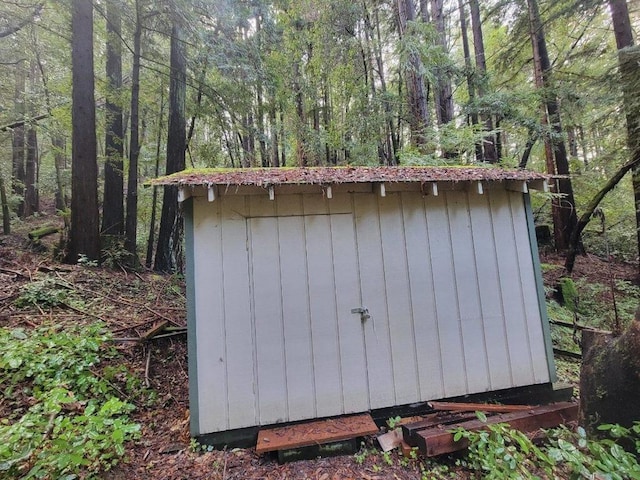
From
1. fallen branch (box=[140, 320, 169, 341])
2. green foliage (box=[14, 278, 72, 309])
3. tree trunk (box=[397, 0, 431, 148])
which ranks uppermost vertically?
tree trunk (box=[397, 0, 431, 148])

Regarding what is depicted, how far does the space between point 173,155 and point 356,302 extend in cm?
615

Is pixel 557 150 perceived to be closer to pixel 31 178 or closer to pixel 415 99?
pixel 415 99

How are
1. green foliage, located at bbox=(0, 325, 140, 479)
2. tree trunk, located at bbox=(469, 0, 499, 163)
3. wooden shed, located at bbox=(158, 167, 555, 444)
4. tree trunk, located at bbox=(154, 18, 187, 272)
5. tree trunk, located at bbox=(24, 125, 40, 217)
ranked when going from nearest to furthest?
1. green foliage, located at bbox=(0, 325, 140, 479)
2. wooden shed, located at bbox=(158, 167, 555, 444)
3. tree trunk, located at bbox=(154, 18, 187, 272)
4. tree trunk, located at bbox=(469, 0, 499, 163)
5. tree trunk, located at bbox=(24, 125, 40, 217)

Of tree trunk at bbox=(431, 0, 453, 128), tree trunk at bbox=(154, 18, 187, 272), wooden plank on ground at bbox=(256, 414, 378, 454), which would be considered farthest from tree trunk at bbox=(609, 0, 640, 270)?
tree trunk at bbox=(154, 18, 187, 272)

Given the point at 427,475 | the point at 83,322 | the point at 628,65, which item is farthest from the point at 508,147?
the point at 83,322

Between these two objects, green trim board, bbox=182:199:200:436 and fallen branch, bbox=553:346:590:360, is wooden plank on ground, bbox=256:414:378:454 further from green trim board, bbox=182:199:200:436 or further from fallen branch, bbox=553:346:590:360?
fallen branch, bbox=553:346:590:360

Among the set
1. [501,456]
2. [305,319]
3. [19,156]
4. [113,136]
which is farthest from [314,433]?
[19,156]

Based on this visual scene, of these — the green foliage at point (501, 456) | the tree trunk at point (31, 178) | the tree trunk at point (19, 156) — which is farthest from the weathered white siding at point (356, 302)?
the tree trunk at point (31, 178)

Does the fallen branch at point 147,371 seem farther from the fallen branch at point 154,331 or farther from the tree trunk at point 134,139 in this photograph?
the tree trunk at point 134,139

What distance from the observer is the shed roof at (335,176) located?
2.83 meters

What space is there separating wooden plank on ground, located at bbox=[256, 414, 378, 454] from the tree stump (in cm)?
175

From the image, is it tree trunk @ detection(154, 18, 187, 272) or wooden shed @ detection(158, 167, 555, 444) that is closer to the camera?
wooden shed @ detection(158, 167, 555, 444)

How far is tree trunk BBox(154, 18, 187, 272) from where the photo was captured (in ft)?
23.8

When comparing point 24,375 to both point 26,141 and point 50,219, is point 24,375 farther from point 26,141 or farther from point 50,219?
point 26,141
